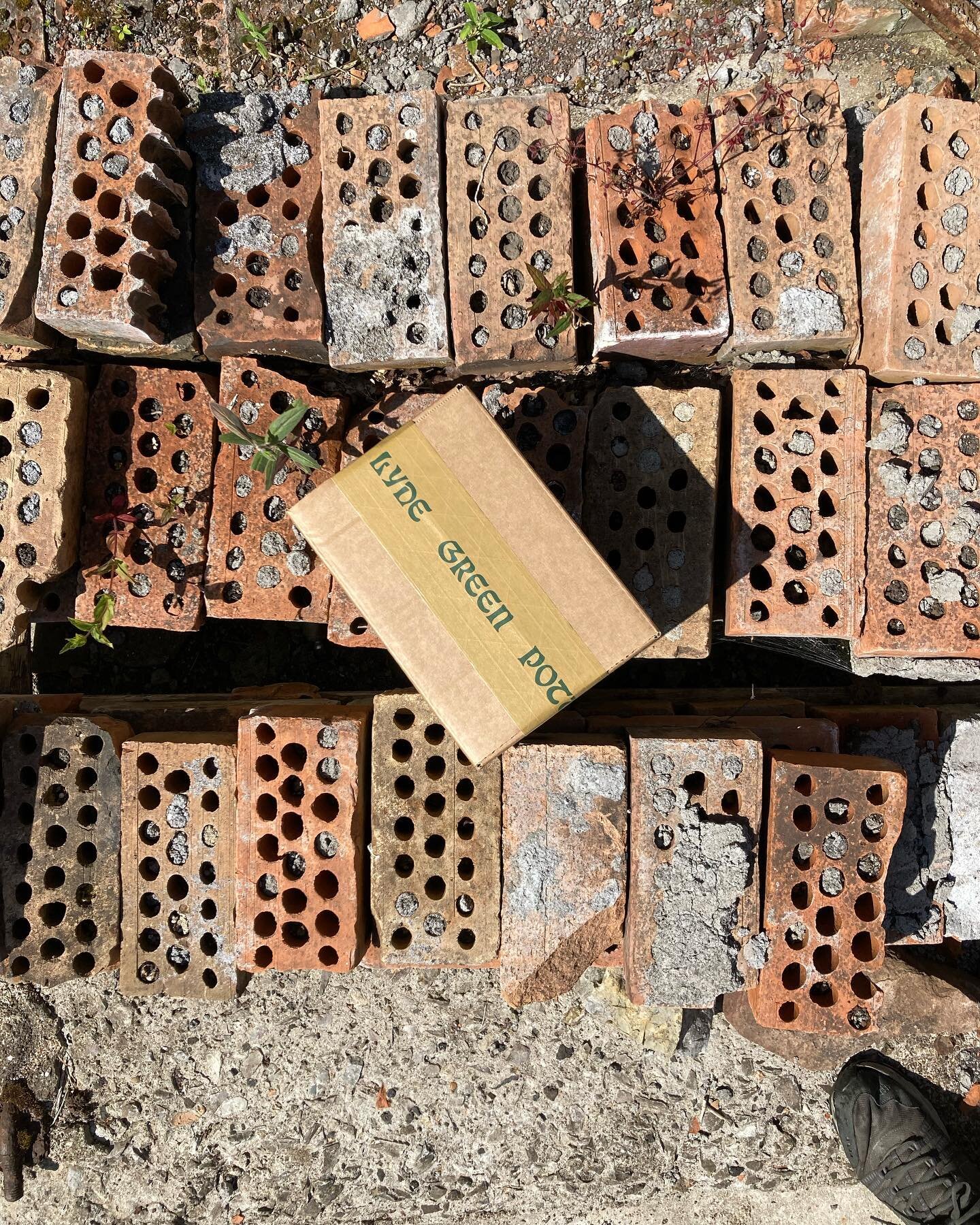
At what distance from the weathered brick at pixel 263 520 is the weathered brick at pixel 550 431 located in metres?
0.63

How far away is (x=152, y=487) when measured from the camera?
3119 millimetres

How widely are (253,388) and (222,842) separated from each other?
169cm

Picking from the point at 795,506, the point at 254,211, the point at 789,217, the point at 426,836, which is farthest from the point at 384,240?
the point at 426,836

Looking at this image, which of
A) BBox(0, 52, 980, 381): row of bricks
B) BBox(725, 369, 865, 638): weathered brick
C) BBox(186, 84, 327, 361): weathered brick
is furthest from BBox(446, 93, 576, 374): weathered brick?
BBox(725, 369, 865, 638): weathered brick

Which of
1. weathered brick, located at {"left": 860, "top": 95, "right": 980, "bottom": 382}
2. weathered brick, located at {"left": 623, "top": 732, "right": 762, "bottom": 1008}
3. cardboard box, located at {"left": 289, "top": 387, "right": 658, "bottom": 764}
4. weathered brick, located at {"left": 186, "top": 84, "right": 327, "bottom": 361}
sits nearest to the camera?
cardboard box, located at {"left": 289, "top": 387, "right": 658, "bottom": 764}

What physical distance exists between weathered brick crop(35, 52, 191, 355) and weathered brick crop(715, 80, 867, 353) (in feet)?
6.75

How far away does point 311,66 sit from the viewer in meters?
3.70

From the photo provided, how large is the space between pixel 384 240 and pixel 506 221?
0.45m

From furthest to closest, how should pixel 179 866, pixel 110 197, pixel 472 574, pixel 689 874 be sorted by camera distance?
pixel 179 866 < pixel 110 197 < pixel 689 874 < pixel 472 574

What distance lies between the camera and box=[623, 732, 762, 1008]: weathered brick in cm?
280

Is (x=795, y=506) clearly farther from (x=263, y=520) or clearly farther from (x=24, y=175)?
(x=24, y=175)

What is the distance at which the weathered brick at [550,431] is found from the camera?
9.75 feet

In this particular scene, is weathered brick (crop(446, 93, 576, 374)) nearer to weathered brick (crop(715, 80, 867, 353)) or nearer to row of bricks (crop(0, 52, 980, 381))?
row of bricks (crop(0, 52, 980, 381))

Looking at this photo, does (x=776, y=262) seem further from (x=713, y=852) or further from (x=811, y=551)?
(x=713, y=852)
